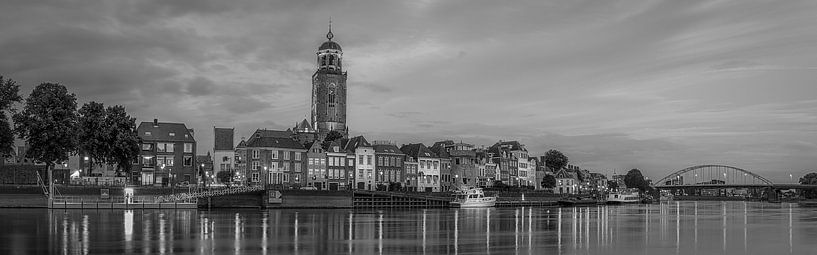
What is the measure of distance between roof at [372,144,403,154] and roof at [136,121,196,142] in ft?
102

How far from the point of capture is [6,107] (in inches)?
3415

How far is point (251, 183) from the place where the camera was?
122m

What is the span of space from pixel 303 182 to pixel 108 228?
72.0 meters

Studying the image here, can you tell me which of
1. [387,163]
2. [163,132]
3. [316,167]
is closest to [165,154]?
[163,132]

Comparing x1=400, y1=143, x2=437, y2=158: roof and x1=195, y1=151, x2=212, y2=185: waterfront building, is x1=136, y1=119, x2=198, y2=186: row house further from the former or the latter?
x1=400, y1=143, x2=437, y2=158: roof

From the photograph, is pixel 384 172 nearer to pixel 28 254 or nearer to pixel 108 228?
pixel 108 228

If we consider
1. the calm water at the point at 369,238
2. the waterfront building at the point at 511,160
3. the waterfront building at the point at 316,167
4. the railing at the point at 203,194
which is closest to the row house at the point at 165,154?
the waterfront building at the point at 316,167

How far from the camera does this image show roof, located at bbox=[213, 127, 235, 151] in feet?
438

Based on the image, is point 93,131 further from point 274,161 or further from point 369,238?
point 369,238

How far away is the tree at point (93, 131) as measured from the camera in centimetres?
9369

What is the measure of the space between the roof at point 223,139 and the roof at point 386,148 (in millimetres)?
23520

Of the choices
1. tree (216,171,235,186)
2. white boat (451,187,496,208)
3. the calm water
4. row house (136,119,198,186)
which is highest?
row house (136,119,198,186)

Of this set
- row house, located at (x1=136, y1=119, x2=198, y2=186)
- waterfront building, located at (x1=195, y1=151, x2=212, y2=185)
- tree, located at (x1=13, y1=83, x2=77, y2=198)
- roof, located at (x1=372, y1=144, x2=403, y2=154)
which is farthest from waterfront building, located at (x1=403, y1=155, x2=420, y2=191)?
tree, located at (x1=13, y1=83, x2=77, y2=198)

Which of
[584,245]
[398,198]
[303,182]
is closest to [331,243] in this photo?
[584,245]
